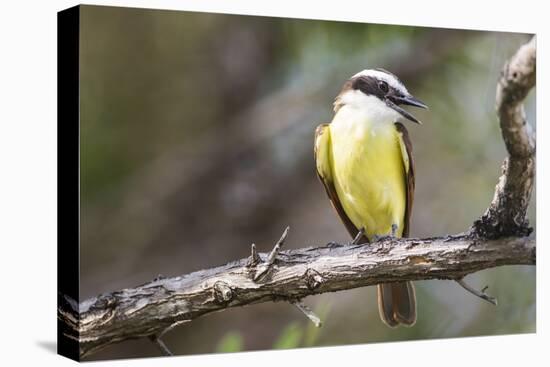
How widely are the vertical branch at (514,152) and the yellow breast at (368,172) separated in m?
0.55

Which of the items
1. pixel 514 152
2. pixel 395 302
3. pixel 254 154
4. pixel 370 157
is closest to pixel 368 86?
pixel 370 157

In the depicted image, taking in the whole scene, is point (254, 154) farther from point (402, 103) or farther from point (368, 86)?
point (402, 103)

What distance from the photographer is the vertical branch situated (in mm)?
3881

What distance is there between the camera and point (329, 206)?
5.07 m

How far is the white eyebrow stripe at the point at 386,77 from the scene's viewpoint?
4.99m

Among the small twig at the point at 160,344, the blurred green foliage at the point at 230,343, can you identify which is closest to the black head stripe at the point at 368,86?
the blurred green foliage at the point at 230,343

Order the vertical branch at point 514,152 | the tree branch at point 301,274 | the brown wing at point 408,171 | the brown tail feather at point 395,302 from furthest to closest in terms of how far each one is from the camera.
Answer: the brown tail feather at point 395,302
the brown wing at point 408,171
the tree branch at point 301,274
the vertical branch at point 514,152

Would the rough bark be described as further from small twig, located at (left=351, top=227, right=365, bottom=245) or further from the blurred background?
small twig, located at (left=351, top=227, right=365, bottom=245)

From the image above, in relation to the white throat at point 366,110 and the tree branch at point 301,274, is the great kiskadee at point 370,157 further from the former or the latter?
the tree branch at point 301,274

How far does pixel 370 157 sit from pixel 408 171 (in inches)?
9.8

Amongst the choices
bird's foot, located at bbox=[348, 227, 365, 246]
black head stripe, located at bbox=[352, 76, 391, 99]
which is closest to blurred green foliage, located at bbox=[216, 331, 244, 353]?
bird's foot, located at bbox=[348, 227, 365, 246]

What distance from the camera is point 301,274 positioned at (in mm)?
4469

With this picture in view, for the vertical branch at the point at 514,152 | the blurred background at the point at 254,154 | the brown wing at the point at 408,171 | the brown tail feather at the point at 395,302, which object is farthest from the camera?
the brown tail feather at the point at 395,302

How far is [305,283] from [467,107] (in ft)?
5.14
